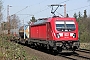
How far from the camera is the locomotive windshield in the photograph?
19234 millimetres

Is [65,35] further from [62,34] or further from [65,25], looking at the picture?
[65,25]

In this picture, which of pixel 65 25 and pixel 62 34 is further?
pixel 65 25

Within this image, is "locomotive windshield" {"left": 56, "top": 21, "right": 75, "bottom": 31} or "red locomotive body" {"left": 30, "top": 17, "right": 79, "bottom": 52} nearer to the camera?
"red locomotive body" {"left": 30, "top": 17, "right": 79, "bottom": 52}

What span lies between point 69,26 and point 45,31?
2.81m

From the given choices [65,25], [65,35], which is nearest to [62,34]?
[65,35]

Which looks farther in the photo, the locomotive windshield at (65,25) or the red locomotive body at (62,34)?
the locomotive windshield at (65,25)

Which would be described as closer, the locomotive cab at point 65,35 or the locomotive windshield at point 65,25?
the locomotive cab at point 65,35

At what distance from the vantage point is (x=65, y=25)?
19.5 meters

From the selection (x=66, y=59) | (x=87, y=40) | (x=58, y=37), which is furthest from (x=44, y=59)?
(x=87, y=40)

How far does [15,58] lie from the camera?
10.5 metres

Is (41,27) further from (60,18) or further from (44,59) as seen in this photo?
(44,59)

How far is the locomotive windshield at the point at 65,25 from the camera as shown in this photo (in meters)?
19.2

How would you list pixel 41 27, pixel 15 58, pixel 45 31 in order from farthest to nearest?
pixel 41 27 < pixel 45 31 < pixel 15 58

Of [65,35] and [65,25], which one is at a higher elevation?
[65,25]
